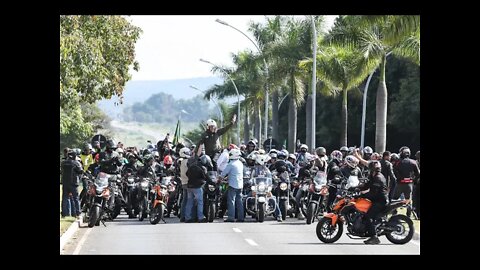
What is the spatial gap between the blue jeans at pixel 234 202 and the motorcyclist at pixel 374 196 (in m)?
6.90

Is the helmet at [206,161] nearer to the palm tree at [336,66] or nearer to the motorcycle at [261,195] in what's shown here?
the motorcycle at [261,195]

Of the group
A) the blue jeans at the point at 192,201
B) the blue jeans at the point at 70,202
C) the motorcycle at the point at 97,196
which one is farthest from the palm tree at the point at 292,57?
the motorcycle at the point at 97,196

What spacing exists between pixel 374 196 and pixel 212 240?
3307 mm

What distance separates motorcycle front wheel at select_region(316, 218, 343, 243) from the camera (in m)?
23.6

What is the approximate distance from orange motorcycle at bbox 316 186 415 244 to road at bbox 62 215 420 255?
0.19 meters

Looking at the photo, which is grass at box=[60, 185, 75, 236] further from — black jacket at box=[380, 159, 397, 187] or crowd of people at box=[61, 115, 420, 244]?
black jacket at box=[380, 159, 397, 187]

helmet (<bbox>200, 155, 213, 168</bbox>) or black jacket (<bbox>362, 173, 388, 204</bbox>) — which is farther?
helmet (<bbox>200, 155, 213, 168</bbox>)

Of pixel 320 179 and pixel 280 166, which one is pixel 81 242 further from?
pixel 280 166

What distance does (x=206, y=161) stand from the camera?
2972cm

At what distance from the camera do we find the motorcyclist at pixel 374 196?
2344 cm

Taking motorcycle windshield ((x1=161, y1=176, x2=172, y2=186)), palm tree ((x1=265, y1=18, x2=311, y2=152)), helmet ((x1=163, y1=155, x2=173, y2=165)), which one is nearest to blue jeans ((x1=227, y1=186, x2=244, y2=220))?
motorcycle windshield ((x1=161, y1=176, x2=172, y2=186))
